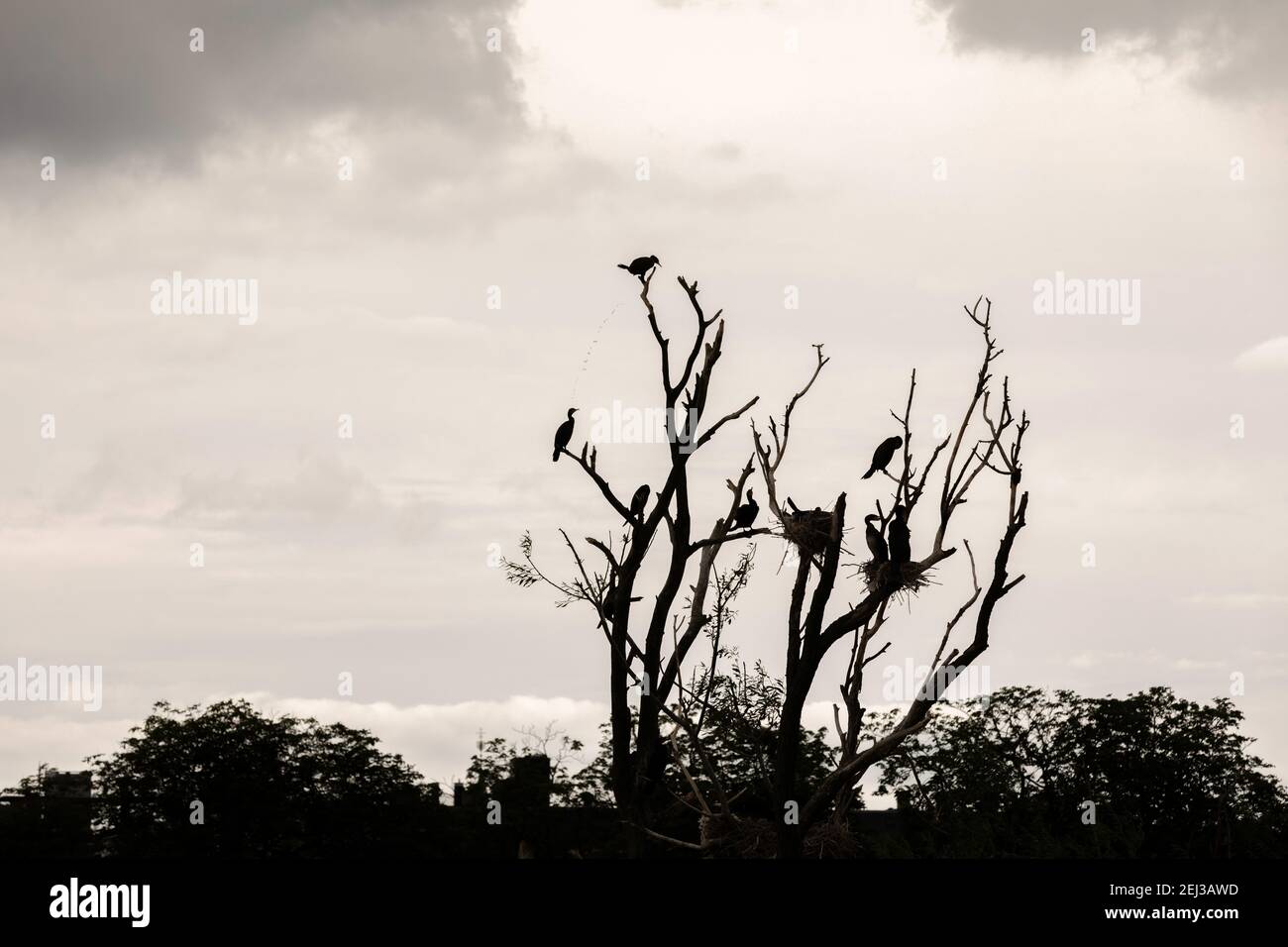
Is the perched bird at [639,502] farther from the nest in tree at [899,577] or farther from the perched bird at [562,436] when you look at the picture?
the nest in tree at [899,577]

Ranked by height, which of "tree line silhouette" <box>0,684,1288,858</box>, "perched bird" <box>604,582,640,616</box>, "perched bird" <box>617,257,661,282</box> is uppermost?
"perched bird" <box>617,257,661,282</box>

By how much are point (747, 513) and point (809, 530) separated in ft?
7.59

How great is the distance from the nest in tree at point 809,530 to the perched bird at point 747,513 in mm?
1088

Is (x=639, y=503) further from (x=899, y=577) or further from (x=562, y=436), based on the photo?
(x=899, y=577)

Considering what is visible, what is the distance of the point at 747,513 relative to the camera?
48.1 ft

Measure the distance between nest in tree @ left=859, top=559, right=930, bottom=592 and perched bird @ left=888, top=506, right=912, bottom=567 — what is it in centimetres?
7

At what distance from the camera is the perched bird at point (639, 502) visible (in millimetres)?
13252

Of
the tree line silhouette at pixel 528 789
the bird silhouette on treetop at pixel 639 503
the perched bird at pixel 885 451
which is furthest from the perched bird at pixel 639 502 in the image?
the tree line silhouette at pixel 528 789

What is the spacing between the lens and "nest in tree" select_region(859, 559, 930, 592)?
37.7 ft

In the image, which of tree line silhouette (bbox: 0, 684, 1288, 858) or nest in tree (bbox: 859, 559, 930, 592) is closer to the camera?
nest in tree (bbox: 859, 559, 930, 592)

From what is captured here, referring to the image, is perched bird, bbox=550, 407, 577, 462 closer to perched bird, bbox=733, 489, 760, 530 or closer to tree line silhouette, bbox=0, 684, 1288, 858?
perched bird, bbox=733, 489, 760, 530

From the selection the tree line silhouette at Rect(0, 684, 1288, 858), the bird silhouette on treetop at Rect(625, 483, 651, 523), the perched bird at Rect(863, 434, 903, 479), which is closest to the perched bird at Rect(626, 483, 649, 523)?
the bird silhouette on treetop at Rect(625, 483, 651, 523)

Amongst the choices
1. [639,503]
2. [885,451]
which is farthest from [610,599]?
[885,451]
